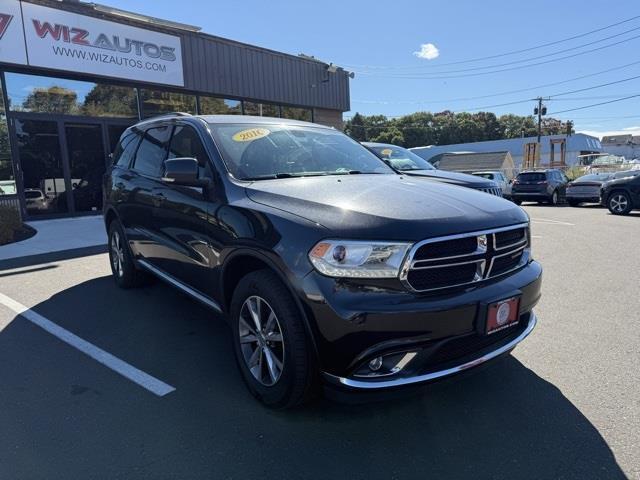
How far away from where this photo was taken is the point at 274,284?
105 inches

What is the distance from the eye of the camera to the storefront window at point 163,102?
12898 millimetres

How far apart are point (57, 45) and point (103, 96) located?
1.61 metres

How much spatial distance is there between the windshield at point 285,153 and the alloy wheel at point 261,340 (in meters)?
0.94

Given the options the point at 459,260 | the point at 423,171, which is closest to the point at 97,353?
the point at 459,260

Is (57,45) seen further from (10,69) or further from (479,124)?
(479,124)

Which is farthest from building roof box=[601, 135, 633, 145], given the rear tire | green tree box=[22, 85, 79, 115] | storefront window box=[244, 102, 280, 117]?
the rear tire

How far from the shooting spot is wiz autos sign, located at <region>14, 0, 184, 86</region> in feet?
34.2

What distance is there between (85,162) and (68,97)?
1.60 m

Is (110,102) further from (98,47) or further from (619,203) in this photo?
(619,203)

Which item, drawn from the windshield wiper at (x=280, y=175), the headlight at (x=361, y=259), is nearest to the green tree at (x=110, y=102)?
the windshield wiper at (x=280, y=175)

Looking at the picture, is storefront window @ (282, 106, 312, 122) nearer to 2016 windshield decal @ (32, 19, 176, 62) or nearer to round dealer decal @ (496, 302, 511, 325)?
2016 windshield decal @ (32, 19, 176, 62)

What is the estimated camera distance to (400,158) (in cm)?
889

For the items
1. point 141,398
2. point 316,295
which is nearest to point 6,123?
point 141,398

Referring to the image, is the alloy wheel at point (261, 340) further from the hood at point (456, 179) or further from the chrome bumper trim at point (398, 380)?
the hood at point (456, 179)
